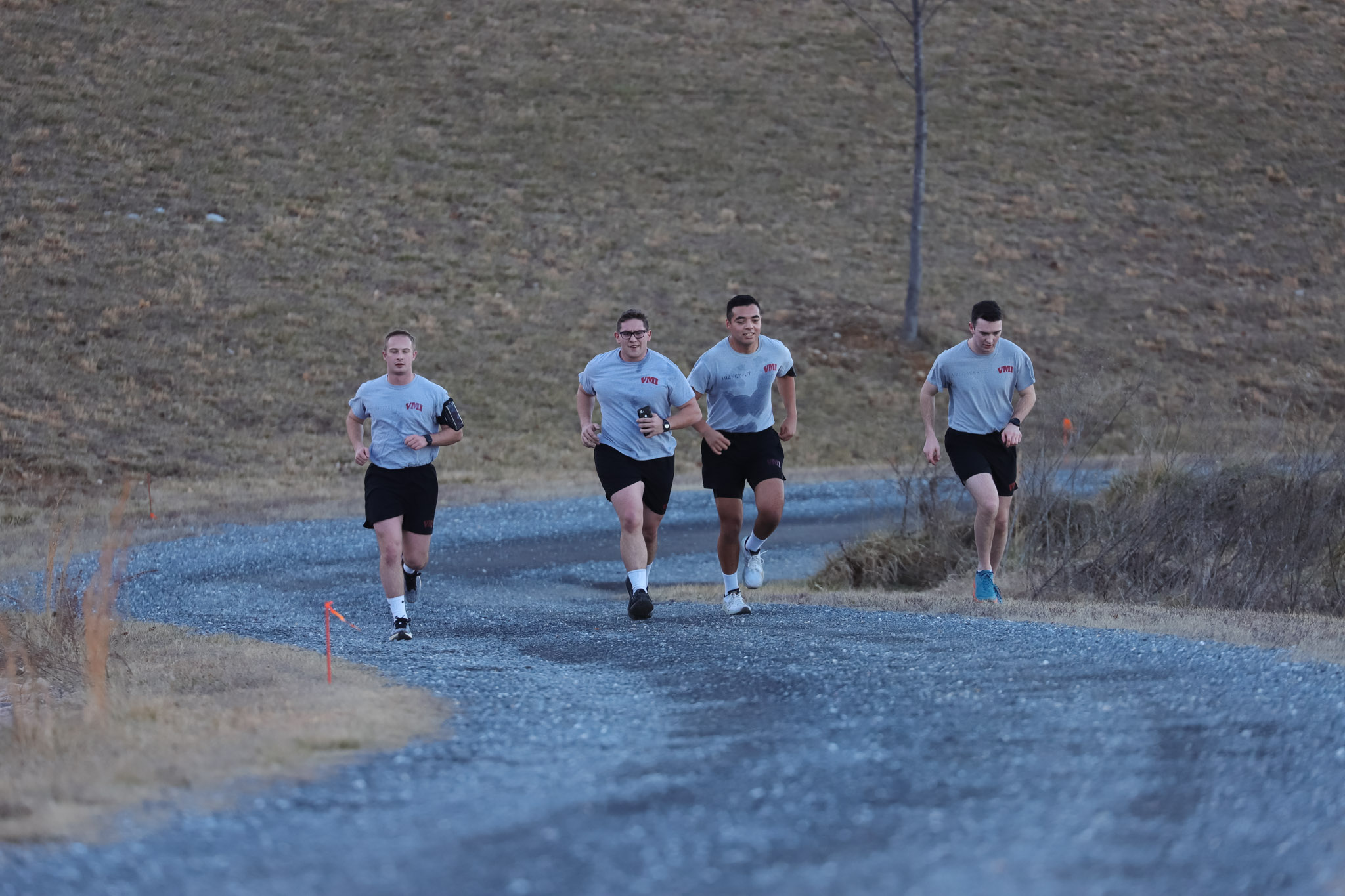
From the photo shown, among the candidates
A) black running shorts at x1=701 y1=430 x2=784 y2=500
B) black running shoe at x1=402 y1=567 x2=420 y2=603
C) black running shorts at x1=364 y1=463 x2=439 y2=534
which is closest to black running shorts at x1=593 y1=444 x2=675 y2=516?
black running shorts at x1=701 y1=430 x2=784 y2=500

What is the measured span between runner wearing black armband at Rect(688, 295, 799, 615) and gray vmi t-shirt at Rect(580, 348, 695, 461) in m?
0.28

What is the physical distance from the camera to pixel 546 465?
24344 mm

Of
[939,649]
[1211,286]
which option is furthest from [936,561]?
[1211,286]

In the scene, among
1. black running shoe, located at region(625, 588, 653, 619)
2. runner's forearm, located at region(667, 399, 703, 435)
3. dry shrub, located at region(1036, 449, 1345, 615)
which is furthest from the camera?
dry shrub, located at region(1036, 449, 1345, 615)

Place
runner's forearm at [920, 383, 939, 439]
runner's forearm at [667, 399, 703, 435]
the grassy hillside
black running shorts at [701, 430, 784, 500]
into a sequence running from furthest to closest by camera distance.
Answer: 1. the grassy hillside
2. runner's forearm at [920, 383, 939, 439]
3. black running shorts at [701, 430, 784, 500]
4. runner's forearm at [667, 399, 703, 435]

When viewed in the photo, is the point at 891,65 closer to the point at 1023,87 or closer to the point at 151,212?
the point at 1023,87

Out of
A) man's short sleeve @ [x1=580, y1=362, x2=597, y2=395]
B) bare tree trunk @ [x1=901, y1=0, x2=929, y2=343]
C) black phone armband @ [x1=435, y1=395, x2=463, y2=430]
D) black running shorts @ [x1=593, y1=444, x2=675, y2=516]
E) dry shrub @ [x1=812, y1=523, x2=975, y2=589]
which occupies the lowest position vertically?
dry shrub @ [x1=812, y1=523, x2=975, y2=589]

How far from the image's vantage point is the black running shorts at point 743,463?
9.61 metres

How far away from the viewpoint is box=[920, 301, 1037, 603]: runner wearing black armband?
9773 mm

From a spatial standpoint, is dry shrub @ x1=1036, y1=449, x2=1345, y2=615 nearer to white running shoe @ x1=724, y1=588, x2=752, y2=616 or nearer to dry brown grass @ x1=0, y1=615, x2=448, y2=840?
white running shoe @ x1=724, y1=588, x2=752, y2=616

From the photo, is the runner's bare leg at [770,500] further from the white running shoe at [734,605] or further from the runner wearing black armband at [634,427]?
the runner wearing black armband at [634,427]

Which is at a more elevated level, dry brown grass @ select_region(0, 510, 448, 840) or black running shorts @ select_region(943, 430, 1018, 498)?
black running shorts @ select_region(943, 430, 1018, 498)

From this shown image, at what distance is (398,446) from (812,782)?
506 cm

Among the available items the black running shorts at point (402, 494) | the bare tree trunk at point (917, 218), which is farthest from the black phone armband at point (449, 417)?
the bare tree trunk at point (917, 218)
